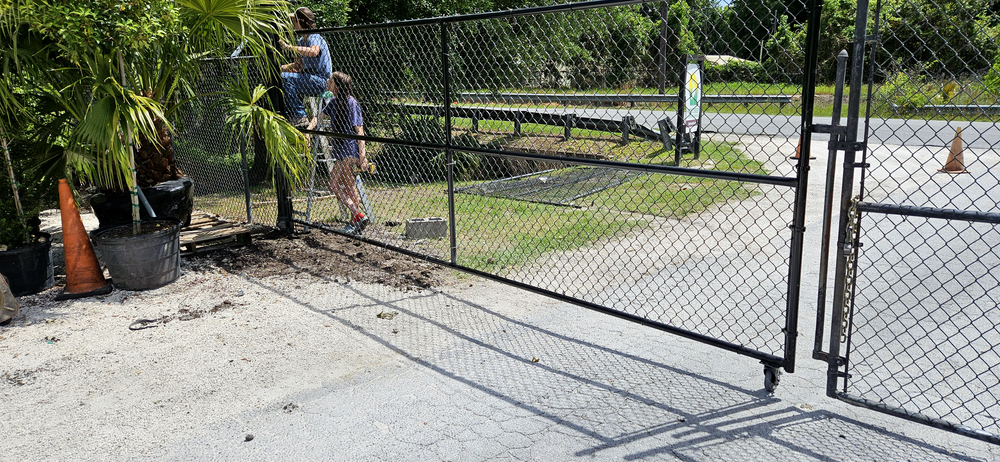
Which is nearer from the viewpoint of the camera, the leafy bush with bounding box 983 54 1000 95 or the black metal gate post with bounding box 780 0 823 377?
the leafy bush with bounding box 983 54 1000 95

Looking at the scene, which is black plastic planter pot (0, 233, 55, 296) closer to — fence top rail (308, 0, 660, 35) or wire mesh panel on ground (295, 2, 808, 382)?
wire mesh panel on ground (295, 2, 808, 382)

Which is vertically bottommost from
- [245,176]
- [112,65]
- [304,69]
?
[245,176]

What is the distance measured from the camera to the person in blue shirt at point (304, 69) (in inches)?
265

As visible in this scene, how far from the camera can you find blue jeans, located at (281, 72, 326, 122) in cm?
696

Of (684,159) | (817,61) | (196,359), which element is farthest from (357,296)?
(684,159)

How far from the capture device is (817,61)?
317 cm

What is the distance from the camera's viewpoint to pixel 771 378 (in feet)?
11.3

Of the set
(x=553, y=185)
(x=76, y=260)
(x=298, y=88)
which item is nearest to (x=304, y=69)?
(x=298, y=88)

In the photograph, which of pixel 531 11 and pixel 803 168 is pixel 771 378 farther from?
pixel 531 11

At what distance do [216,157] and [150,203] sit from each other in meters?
1.57

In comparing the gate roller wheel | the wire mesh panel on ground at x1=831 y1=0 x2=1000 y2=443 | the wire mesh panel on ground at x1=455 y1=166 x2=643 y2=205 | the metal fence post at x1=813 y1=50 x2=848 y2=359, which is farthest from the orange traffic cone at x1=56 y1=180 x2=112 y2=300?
the wire mesh panel on ground at x1=831 y1=0 x2=1000 y2=443

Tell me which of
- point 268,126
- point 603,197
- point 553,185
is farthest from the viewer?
point 553,185

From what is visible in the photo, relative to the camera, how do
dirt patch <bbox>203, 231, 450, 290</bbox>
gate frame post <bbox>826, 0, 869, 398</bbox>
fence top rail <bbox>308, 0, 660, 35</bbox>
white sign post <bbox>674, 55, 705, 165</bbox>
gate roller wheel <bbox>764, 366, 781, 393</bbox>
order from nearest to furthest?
gate frame post <bbox>826, 0, 869, 398</bbox>
gate roller wheel <bbox>764, 366, 781, 393</bbox>
fence top rail <bbox>308, 0, 660, 35</bbox>
white sign post <bbox>674, 55, 705, 165</bbox>
dirt patch <bbox>203, 231, 450, 290</bbox>

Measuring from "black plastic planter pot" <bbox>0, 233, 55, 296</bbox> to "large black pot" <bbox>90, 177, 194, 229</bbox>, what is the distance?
82 centimetres
